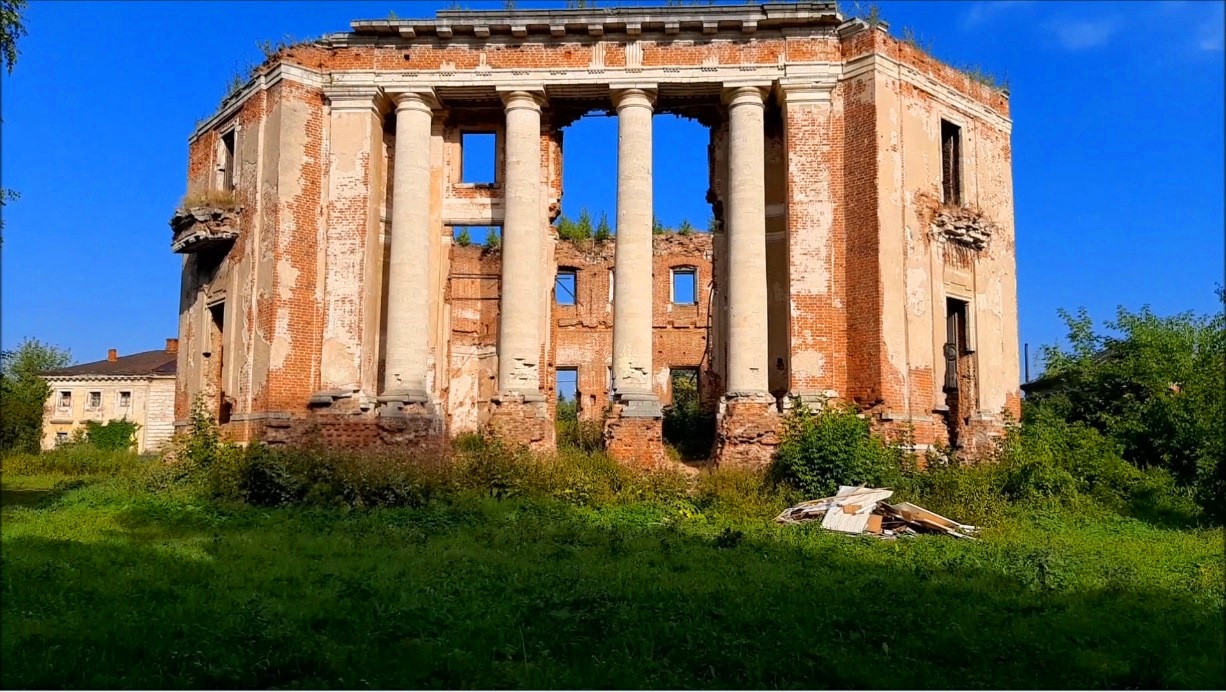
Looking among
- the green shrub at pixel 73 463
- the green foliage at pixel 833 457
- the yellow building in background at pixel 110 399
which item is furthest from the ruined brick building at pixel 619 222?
the yellow building in background at pixel 110 399

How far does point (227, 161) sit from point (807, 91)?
11690 mm

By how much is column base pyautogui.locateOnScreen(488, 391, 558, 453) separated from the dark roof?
98.4 feet

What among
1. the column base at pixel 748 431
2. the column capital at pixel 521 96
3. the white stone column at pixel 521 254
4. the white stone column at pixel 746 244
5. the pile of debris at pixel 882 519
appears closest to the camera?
the pile of debris at pixel 882 519

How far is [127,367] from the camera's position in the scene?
145 feet

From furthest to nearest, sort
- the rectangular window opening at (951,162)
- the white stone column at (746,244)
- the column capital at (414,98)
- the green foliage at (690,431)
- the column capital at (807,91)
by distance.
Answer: the green foliage at (690,431) < the rectangular window opening at (951,162) < the column capital at (414,98) < the column capital at (807,91) < the white stone column at (746,244)

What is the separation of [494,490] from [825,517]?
5.15m

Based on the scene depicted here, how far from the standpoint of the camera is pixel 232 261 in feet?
61.2

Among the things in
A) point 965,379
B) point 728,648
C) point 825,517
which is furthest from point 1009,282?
point 728,648

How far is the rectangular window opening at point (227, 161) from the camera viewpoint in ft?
65.1

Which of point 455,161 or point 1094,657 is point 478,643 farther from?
point 455,161

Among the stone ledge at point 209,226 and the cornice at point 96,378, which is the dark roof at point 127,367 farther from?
the stone ledge at point 209,226

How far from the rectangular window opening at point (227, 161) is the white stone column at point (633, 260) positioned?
7.94m

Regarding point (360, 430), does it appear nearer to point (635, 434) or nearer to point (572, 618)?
point (635, 434)

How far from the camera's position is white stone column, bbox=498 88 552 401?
17812 mm
